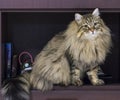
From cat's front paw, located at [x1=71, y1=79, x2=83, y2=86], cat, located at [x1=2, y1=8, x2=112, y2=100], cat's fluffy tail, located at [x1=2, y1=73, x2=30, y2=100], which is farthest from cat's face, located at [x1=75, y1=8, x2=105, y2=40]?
cat's fluffy tail, located at [x1=2, y1=73, x2=30, y2=100]

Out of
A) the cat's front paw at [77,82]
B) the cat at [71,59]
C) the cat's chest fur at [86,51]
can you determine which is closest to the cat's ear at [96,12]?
the cat at [71,59]

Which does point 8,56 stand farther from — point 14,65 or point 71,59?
point 71,59

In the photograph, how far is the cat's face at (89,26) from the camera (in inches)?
48.6

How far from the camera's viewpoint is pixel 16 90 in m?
1.25

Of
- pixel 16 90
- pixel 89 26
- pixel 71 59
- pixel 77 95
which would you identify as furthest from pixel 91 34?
pixel 16 90

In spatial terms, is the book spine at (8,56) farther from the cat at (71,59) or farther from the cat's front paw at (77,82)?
the cat's front paw at (77,82)

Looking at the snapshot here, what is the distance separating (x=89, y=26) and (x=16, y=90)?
40 centimetres

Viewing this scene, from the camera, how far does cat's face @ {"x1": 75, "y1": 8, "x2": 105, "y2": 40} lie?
1233 mm

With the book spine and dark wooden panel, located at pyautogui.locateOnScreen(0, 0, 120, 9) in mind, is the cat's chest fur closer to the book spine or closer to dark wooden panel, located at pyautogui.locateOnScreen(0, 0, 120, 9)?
dark wooden panel, located at pyautogui.locateOnScreen(0, 0, 120, 9)

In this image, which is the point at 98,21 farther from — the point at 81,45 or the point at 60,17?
the point at 60,17

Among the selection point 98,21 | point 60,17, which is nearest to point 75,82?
point 98,21

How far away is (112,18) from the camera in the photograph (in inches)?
62.6

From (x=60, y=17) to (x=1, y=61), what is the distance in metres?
0.45

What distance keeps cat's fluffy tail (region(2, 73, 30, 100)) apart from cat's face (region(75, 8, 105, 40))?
0.31 metres
